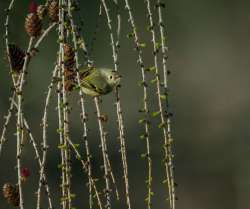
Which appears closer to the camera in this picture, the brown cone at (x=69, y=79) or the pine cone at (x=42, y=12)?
the brown cone at (x=69, y=79)

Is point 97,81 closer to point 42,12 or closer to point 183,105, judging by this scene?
point 42,12

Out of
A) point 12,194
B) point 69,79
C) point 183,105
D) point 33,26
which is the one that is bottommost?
point 12,194

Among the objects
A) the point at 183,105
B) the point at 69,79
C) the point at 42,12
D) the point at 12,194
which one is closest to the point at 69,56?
the point at 69,79

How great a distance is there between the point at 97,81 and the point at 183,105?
15.5ft

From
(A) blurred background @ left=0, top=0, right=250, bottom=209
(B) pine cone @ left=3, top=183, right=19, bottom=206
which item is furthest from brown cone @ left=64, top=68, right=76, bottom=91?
(A) blurred background @ left=0, top=0, right=250, bottom=209

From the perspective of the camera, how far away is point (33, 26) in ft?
5.93

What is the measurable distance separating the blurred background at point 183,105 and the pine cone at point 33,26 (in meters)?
3.41

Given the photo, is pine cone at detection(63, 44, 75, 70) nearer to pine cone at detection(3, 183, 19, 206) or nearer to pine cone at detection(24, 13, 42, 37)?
pine cone at detection(24, 13, 42, 37)

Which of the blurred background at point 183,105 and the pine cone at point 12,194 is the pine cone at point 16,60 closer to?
the pine cone at point 12,194

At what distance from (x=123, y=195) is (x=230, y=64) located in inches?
82.7

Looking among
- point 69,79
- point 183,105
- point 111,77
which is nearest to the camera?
point 69,79

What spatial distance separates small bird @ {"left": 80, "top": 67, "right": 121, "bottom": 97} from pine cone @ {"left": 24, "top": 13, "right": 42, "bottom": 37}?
5.4 inches

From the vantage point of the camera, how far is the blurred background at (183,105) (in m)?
5.64

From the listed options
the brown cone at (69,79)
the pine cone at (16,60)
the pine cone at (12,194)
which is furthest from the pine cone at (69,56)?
the pine cone at (12,194)
